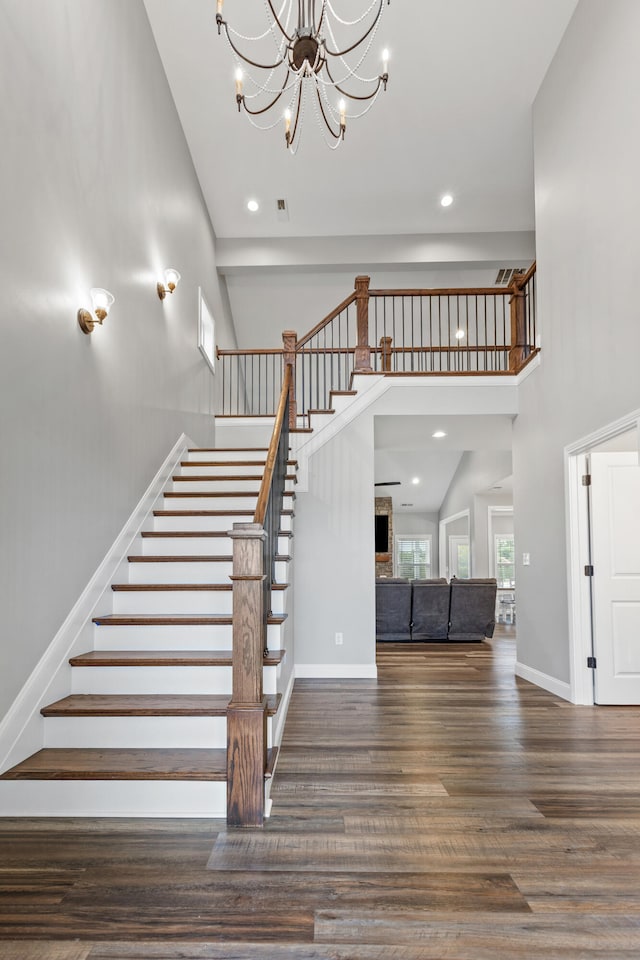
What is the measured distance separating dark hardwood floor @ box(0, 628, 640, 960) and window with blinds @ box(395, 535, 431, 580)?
38.7 ft

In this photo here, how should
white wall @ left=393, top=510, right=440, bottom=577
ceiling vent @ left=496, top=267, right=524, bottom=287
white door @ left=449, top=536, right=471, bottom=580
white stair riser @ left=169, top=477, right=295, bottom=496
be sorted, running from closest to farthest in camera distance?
1. white stair riser @ left=169, top=477, right=295, bottom=496
2. ceiling vent @ left=496, top=267, right=524, bottom=287
3. white door @ left=449, top=536, right=471, bottom=580
4. white wall @ left=393, top=510, right=440, bottom=577

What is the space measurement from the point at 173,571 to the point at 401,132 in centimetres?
498

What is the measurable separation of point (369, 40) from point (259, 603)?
5006mm

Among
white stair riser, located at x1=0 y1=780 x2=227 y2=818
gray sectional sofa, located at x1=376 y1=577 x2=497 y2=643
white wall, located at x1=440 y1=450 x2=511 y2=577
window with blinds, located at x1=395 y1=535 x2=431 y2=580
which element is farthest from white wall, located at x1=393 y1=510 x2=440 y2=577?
white stair riser, located at x1=0 y1=780 x2=227 y2=818

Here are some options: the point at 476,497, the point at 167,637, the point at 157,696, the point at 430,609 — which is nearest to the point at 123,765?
the point at 157,696

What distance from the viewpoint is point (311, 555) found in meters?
5.82

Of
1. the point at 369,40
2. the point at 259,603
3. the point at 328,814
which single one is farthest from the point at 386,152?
the point at 328,814

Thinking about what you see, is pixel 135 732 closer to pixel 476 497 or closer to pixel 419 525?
pixel 476 497

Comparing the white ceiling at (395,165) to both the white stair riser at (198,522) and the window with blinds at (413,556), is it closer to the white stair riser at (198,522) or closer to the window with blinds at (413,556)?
the white stair riser at (198,522)

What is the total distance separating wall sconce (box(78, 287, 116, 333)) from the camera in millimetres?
3457

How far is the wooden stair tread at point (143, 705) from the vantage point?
2.86 meters

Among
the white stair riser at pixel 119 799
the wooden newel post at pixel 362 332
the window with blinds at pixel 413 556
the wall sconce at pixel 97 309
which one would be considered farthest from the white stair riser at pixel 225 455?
the window with blinds at pixel 413 556

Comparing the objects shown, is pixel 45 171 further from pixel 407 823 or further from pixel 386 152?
pixel 386 152

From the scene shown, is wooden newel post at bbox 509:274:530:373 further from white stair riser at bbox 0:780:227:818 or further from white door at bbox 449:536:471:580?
white door at bbox 449:536:471:580
